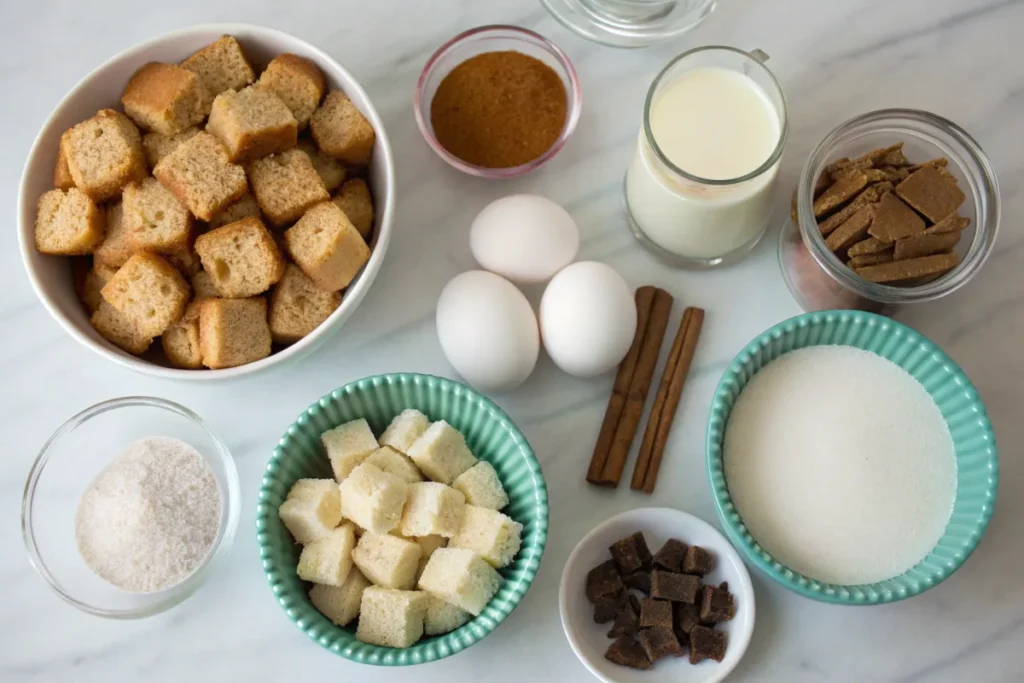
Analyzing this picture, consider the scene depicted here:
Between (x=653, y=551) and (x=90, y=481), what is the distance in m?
0.86

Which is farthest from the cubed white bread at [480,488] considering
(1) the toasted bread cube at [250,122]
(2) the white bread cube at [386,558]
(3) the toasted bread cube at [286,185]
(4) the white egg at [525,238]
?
(1) the toasted bread cube at [250,122]

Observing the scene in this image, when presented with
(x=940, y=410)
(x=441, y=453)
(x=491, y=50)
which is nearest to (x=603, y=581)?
(x=441, y=453)

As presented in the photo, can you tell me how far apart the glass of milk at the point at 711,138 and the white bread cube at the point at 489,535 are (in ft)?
1.69

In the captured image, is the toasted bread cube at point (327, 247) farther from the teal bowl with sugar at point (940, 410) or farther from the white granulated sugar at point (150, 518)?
the teal bowl with sugar at point (940, 410)

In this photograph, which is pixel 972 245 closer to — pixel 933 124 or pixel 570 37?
pixel 933 124

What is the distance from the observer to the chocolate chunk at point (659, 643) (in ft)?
4.31

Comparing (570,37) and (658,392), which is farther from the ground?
(570,37)

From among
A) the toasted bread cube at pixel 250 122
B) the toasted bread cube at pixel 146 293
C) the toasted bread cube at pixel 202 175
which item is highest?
→ the toasted bread cube at pixel 250 122

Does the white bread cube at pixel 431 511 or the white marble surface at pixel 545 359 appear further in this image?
the white marble surface at pixel 545 359

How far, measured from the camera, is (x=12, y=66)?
153cm

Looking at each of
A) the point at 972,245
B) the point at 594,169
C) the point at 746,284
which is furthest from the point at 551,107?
the point at 972,245

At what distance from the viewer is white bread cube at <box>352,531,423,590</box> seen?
1.26m

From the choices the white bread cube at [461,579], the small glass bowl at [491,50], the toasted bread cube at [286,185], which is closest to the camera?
the white bread cube at [461,579]

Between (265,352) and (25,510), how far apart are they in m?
0.42
